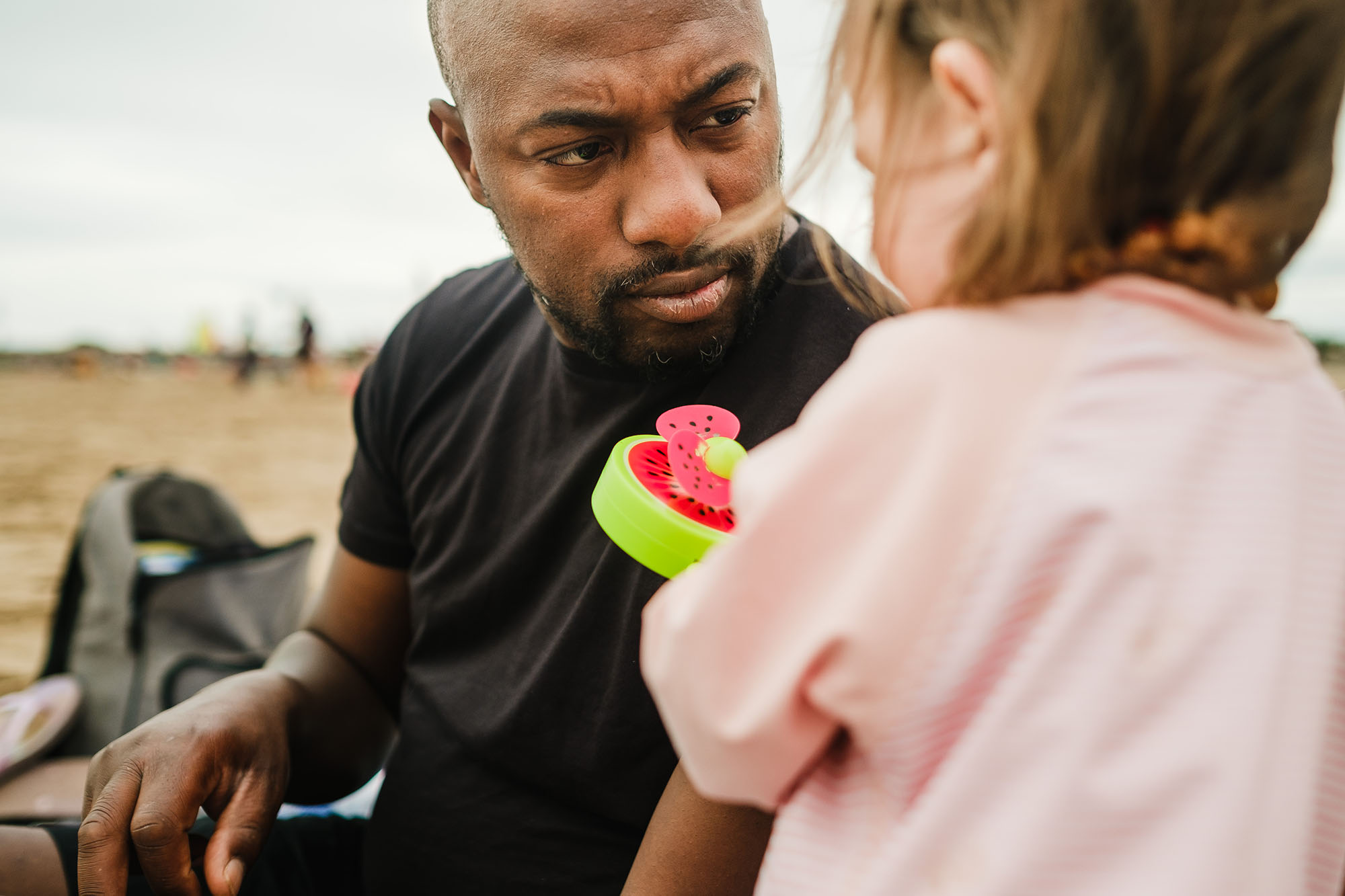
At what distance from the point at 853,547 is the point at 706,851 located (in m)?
0.61

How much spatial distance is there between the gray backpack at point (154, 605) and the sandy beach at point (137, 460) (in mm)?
518

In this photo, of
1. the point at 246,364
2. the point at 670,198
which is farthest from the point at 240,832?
the point at 246,364

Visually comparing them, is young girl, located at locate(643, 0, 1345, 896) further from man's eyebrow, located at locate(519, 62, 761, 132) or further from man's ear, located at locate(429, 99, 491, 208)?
man's ear, located at locate(429, 99, 491, 208)

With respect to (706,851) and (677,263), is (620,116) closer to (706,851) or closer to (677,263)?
(677,263)

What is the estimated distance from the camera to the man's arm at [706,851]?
1.12 metres

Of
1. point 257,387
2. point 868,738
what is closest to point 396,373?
point 868,738

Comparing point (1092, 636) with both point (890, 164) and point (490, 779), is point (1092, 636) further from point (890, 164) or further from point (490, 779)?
point (490, 779)

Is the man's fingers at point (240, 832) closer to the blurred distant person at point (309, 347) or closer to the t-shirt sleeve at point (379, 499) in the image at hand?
the t-shirt sleeve at point (379, 499)

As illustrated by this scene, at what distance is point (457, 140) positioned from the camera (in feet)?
5.75

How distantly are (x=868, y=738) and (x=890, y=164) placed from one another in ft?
1.66

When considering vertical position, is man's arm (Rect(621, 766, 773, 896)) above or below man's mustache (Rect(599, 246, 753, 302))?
below

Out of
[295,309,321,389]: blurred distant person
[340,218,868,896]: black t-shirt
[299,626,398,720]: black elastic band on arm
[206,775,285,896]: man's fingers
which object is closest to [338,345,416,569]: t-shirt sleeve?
[340,218,868,896]: black t-shirt

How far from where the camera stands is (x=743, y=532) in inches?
27.4

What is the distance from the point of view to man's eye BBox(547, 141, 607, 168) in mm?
1388
